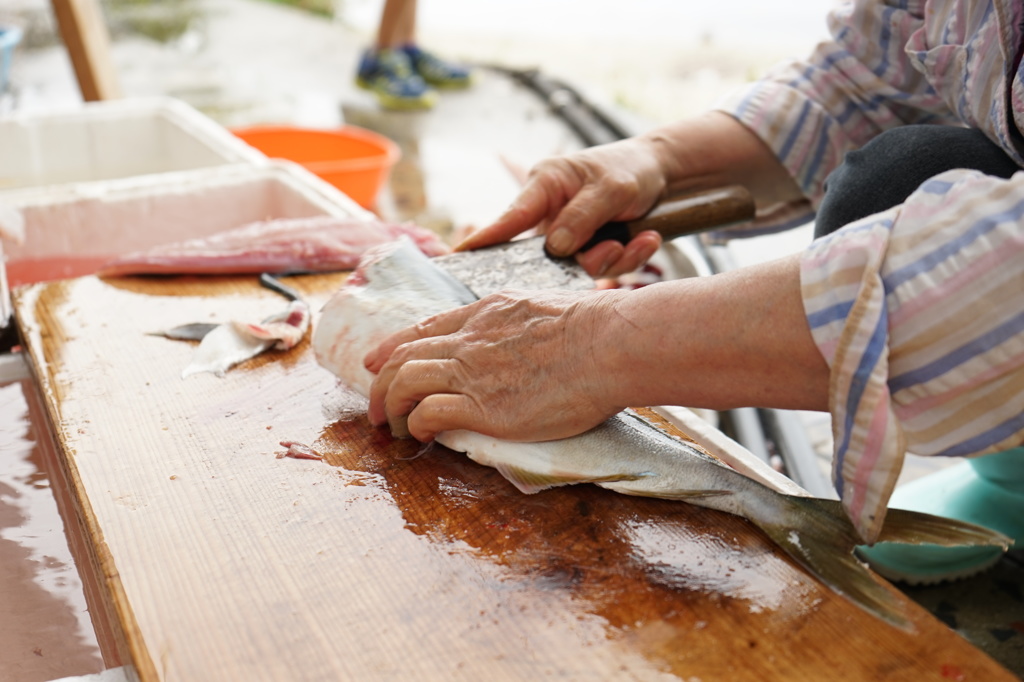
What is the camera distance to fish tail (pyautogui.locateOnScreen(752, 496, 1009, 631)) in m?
1.31

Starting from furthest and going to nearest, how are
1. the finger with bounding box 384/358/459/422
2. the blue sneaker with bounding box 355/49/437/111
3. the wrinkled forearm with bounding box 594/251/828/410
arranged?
1. the blue sneaker with bounding box 355/49/437/111
2. the finger with bounding box 384/358/459/422
3. the wrinkled forearm with bounding box 594/251/828/410

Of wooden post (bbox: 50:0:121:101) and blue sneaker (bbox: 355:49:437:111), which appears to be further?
blue sneaker (bbox: 355:49:437:111)

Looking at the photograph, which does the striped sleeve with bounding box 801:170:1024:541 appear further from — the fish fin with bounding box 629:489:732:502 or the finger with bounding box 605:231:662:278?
the finger with bounding box 605:231:662:278

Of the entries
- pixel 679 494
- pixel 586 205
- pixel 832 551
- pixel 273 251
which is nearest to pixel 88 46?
pixel 273 251

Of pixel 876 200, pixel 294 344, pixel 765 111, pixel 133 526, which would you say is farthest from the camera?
pixel 765 111

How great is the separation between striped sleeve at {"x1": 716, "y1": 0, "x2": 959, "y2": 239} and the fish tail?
1.23 metres

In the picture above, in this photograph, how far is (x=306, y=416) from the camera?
71.1 inches

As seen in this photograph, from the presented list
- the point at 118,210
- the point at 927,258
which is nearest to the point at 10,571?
the point at 118,210

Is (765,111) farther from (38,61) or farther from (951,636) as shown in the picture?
(38,61)

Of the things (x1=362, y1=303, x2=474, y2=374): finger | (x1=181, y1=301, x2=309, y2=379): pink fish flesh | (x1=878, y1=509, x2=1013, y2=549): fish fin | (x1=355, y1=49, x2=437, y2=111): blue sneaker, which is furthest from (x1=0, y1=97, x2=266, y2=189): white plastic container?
(x1=355, y1=49, x2=437, y2=111): blue sneaker

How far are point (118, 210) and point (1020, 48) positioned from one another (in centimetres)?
238

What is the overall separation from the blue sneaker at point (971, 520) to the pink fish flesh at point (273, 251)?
1.40m

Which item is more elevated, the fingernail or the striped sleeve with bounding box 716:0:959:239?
the striped sleeve with bounding box 716:0:959:239

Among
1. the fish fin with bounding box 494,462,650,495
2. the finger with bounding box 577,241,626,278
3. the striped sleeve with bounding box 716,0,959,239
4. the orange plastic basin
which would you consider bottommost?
the orange plastic basin
